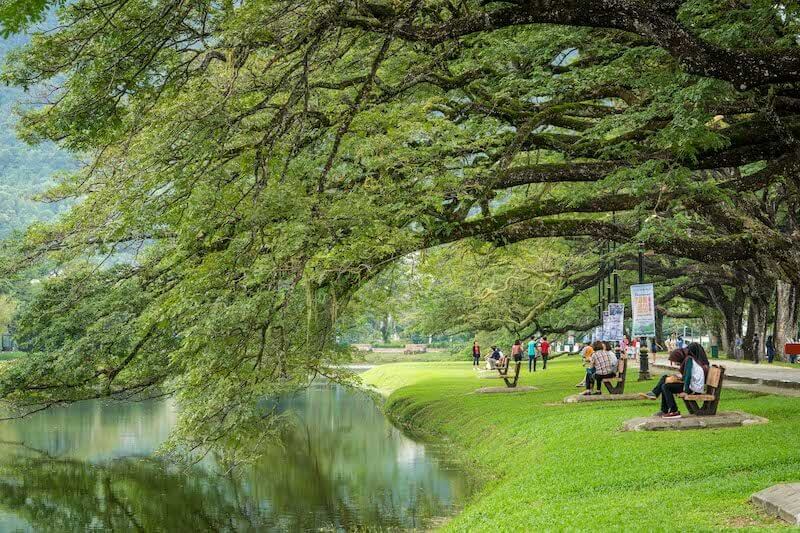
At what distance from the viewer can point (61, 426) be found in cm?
3653

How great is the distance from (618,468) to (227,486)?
429 inches

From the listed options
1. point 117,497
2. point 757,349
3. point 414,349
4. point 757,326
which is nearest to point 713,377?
point 117,497

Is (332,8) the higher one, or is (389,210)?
(332,8)

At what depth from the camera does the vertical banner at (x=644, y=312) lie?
963 inches

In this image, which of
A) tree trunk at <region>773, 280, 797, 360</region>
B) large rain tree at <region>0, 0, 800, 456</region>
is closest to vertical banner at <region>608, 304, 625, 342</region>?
large rain tree at <region>0, 0, 800, 456</region>

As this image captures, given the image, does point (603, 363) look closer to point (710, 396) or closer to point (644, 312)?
point (644, 312)

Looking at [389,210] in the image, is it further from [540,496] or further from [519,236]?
[540,496]

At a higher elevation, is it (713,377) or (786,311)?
(786,311)

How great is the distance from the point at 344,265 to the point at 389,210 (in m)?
1.35

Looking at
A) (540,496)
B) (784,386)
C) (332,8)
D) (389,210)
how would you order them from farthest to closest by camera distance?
(784,386)
(389,210)
(540,496)
(332,8)

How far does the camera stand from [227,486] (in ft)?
70.4

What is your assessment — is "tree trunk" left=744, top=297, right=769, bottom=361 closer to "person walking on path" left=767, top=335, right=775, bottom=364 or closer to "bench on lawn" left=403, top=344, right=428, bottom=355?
"person walking on path" left=767, top=335, right=775, bottom=364

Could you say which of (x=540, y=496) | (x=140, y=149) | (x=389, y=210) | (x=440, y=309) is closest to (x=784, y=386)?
(x=389, y=210)

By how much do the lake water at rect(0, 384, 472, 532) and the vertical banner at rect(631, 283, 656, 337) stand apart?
616cm
